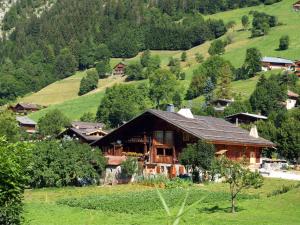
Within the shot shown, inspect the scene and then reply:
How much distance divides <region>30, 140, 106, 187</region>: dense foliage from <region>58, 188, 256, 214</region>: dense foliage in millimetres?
11215

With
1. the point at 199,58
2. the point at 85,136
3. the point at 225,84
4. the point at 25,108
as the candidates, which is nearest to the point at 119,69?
the point at 199,58

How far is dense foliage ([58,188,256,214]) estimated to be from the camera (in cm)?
3744

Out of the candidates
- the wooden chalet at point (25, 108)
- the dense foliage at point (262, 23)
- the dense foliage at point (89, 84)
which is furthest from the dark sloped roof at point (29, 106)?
the dense foliage at point (262, 23)

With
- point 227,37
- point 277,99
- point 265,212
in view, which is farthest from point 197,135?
point 227,37

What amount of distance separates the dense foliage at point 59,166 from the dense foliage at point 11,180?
100 ft

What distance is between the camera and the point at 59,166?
54.6 m

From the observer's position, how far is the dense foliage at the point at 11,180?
21.5m

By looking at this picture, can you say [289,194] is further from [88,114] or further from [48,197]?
[88,114]

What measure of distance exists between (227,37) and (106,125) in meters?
83.0

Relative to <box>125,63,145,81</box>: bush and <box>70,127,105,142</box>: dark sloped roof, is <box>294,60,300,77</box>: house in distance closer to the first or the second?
<box>125,63,145,81</box>: bush

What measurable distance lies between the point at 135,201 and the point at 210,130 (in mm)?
23152

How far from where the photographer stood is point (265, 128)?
80.4 metres

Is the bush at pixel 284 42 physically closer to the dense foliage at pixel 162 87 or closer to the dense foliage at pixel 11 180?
the dense foliage at pixel 162 87

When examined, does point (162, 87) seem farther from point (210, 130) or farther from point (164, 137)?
point (210, 130)
